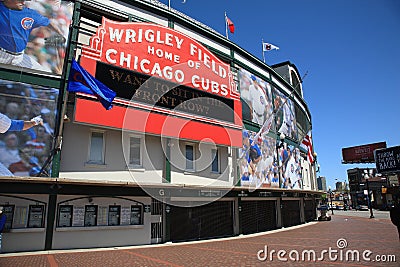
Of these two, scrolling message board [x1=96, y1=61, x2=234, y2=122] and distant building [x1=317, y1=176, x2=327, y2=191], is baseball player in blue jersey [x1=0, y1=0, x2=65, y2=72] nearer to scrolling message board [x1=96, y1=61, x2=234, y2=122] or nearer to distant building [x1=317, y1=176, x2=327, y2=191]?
scrolling message board [x1=96, y1=61, x2=234, y2=122]

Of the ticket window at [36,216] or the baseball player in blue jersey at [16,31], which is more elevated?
the baseball player in blue jersey at [16,31]

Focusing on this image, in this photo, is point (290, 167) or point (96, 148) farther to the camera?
point (290, 167)

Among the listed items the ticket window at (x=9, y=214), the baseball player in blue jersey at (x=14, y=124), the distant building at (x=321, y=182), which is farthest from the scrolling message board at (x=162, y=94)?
the distant building at (x=321, y=182)

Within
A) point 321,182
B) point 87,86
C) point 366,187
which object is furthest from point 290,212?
point 366,187

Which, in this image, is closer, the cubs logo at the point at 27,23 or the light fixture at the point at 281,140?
the cubs logo at the point at 27,23

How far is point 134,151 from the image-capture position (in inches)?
630

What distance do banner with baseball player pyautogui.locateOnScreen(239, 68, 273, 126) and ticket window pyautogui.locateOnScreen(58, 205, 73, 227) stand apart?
13803 millimetres

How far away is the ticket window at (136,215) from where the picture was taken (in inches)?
599

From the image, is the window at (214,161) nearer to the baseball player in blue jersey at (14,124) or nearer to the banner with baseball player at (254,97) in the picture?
the banner with baseball player at (254,97)

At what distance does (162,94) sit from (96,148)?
193 inches

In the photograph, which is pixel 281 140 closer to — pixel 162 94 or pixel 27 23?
pixel 162 94

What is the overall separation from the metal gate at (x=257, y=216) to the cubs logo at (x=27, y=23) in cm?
1644

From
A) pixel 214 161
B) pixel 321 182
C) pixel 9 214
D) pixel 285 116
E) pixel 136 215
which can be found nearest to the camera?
pixel 9 214

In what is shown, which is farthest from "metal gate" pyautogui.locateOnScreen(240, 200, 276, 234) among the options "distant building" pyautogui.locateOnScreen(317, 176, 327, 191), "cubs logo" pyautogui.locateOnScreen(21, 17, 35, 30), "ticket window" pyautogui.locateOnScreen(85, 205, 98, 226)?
"distant building" pyautogui.locateOnScreen(317, 176, 327, 191)
